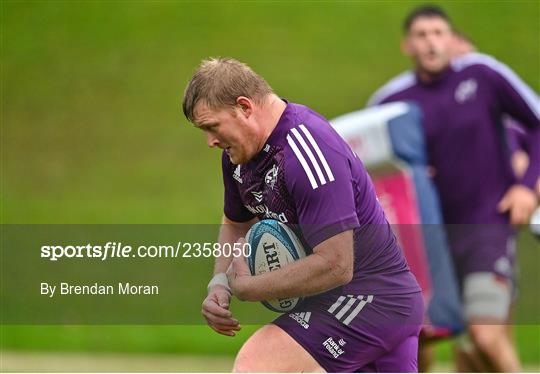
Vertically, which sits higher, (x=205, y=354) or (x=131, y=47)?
(x=131, y=47)

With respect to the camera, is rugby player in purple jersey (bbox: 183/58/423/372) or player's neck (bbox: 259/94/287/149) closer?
rugby player in purple jersey (bbox: 183/58/423/372)

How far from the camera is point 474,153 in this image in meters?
8.50

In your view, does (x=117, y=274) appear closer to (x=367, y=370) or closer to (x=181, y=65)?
(x=367, y=370)

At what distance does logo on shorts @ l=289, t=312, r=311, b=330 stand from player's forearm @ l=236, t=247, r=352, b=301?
0.56 feet

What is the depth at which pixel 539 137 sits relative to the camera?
8.30 m

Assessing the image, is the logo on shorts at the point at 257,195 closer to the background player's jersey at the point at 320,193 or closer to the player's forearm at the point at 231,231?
the background player's jersey at the point at 320,193

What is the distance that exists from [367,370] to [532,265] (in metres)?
9.35

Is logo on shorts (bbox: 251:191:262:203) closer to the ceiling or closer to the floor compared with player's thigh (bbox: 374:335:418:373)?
closer to the ceiling

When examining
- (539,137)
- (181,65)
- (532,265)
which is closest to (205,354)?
(539,137)

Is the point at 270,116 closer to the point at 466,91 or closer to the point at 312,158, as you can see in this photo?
the point at 312,158

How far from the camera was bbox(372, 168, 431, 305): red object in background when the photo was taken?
25.7 feet

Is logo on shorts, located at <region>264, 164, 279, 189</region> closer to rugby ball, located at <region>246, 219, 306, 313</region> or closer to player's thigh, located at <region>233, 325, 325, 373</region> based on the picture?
rugby ball, located at <region>246, 219, 306, 313</region>

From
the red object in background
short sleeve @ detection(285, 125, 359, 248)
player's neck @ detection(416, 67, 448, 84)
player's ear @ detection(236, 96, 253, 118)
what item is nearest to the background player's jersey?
short sleeve @ detection(285, 125, 359, 248)

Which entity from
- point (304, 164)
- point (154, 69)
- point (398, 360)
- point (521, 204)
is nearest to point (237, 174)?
point (304, 164)
